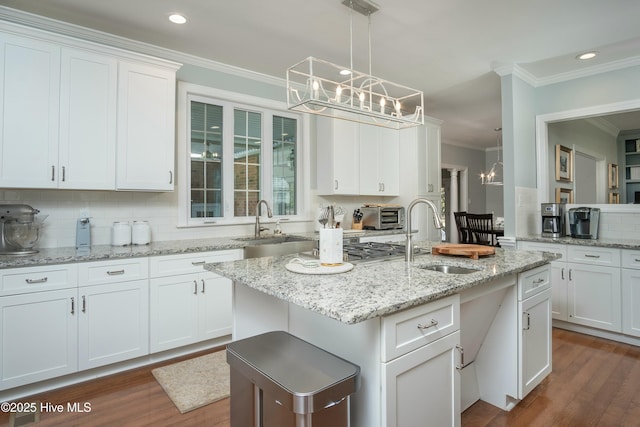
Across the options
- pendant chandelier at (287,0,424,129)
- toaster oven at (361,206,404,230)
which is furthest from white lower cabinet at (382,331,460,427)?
toaster oven at (361,206,404,230)

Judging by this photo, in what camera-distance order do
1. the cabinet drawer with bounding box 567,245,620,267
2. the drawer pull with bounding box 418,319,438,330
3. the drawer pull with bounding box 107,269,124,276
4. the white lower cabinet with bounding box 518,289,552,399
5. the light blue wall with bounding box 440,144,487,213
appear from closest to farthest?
1. the drawer pull with bounding box 418,319,438,330
2. the white lower cabinet with bounding box 518,289,552,399
3. the drawer pull with bounding box 107,269,124,276
4. the cabinet drawer with bounding box 567,245,620,267
5. the light blue wall with bounding box 440,144,487,213

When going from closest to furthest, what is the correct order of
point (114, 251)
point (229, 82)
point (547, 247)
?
point (114, 251) < point (547, 247) < point (229, 82)

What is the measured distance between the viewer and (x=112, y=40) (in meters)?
2.88

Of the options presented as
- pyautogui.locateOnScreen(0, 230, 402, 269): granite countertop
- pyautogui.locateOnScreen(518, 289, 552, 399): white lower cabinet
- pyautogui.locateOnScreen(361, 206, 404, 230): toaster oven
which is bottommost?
pyautogui.locateOnScreen(518, 289, 552, 399): white lower cabinet

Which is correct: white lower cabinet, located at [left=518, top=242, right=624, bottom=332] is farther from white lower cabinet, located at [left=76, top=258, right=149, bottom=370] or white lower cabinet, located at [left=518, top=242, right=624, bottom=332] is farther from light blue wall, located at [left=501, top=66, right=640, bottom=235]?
white lower cabinet, located at [left=76, top=258, right=149, bottom=370]

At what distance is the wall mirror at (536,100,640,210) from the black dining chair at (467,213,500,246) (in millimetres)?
1370

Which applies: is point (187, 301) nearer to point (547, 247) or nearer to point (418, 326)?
point (418, 326)

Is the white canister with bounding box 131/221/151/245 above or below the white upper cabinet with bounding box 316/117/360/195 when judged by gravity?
below

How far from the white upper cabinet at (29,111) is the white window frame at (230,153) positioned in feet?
3.25

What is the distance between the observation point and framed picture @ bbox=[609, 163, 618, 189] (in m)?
3.76

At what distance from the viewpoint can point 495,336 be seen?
6.79ft

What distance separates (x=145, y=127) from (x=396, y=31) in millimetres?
2171

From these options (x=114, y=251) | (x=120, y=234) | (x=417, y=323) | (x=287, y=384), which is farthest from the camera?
(x=120, y=234)

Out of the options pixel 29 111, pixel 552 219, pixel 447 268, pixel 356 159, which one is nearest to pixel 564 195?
pixel 552 219
